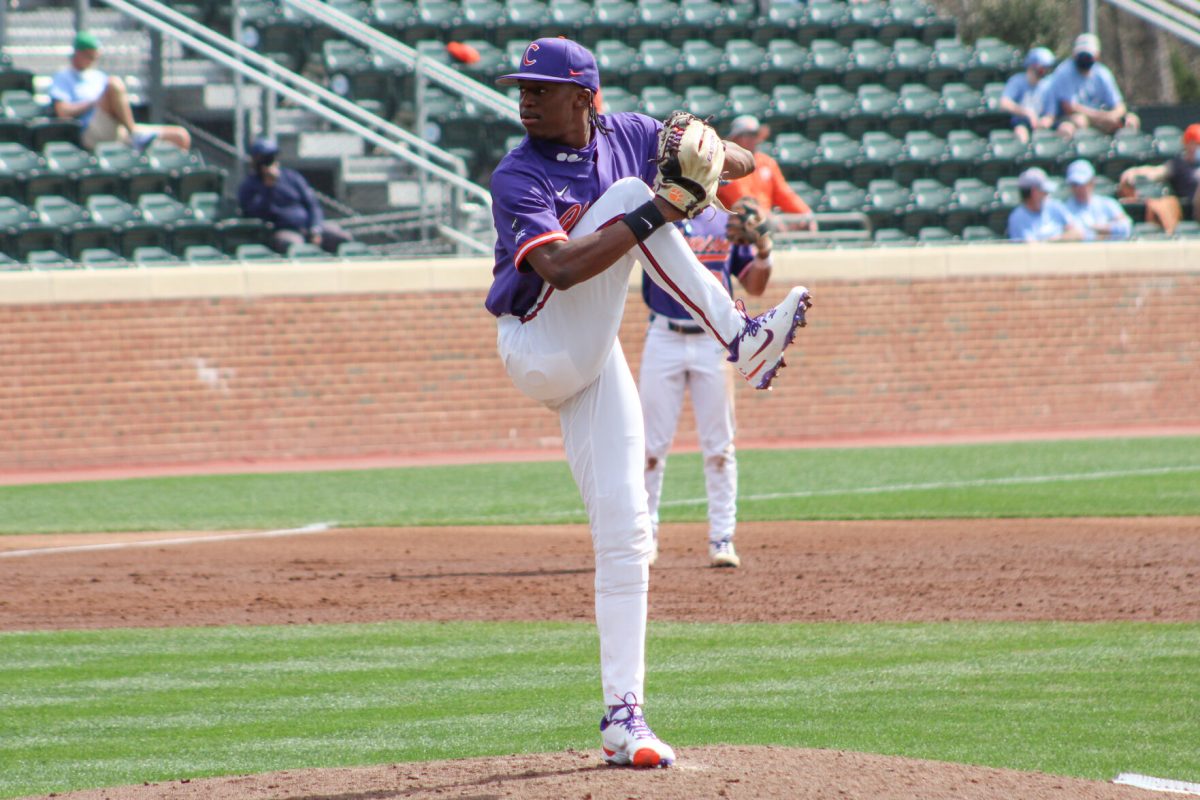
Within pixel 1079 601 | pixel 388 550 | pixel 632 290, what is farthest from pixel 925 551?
pixel 632 290

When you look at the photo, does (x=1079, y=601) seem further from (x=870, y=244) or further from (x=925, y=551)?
(x=870, y=244)

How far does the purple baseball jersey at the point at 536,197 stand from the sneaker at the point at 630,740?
A: 1.09 m

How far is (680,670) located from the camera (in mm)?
6070

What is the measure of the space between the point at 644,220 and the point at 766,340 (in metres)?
0.48

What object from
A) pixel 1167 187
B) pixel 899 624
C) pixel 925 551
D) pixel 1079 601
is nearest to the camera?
pixel 899 624

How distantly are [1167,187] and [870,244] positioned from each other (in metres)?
4.14

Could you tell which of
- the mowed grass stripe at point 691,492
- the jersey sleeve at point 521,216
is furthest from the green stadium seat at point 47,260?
the jersey sleeve at point 521,216

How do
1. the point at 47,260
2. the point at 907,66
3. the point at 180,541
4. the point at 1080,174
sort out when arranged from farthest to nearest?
1. the point at 907,66
2. the point at 1080,174
3. the point at 47,260
4. the point at 180,541

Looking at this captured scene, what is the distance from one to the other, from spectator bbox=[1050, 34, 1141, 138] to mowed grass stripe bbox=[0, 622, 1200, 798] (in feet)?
42.7

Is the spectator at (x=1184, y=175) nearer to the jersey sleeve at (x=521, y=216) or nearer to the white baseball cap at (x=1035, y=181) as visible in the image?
the white baseball cap at (x=1035, y=181)

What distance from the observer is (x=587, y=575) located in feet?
27.3

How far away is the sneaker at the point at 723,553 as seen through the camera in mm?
8422

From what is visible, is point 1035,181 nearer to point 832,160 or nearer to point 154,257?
point 832,160

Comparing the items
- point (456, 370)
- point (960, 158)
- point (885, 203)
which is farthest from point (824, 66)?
point (456, 370)
